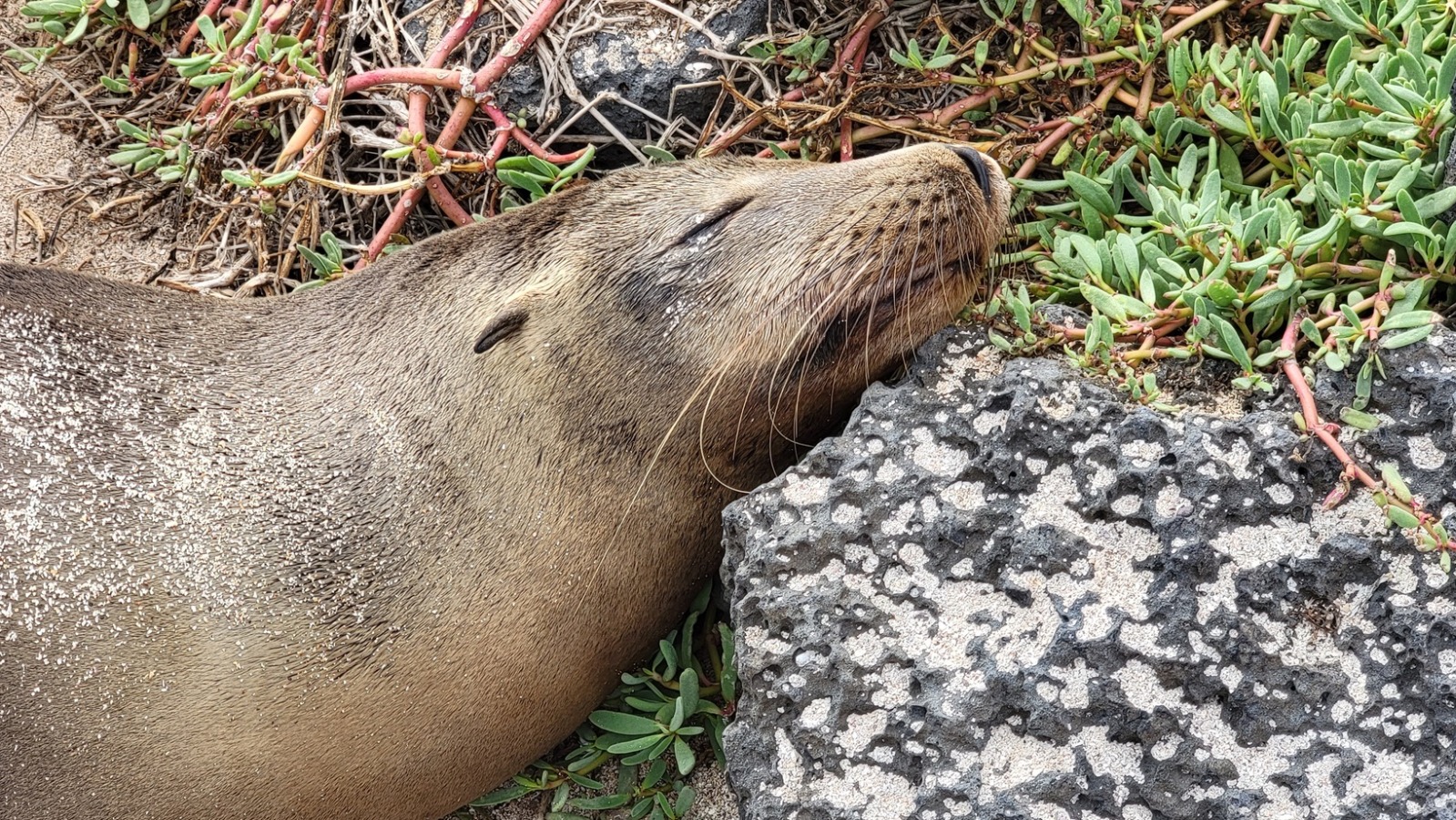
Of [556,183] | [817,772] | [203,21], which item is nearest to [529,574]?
[817,772]

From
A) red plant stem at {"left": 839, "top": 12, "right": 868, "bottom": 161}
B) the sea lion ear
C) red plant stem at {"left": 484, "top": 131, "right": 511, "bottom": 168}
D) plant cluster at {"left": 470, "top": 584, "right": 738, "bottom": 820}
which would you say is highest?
red plant stem at {"left": 839, "top": 12, "right": 868, "bottom": 161}

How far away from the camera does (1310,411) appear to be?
2639 millimetres

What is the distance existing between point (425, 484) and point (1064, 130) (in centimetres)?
182

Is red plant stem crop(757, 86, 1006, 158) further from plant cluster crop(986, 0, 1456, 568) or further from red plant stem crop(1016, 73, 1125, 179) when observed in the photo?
plant cluster crop(986, 0, 1456, 568)

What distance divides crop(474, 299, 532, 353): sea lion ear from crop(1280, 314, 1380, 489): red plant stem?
5.29 feet

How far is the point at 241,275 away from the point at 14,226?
0.79m

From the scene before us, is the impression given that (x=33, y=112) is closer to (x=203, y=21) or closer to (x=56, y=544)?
(x=203, y=21)

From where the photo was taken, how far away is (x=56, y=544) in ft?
9.77

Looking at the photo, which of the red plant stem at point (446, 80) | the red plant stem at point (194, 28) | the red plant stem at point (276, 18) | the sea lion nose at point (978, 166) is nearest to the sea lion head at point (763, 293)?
the sea lion nose at point (978, 166)

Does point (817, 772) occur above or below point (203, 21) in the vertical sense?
below

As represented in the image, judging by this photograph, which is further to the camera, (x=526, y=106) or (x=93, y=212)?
(x=93, y=212)

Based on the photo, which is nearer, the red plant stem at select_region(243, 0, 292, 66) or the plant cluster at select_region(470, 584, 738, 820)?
the plant cluster at select_region(470, 584, 738, 820)

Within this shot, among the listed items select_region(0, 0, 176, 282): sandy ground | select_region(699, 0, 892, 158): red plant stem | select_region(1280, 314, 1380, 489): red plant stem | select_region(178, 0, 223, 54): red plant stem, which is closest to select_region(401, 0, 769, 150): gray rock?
select_region(699, 0, 892, 158): red plant stem

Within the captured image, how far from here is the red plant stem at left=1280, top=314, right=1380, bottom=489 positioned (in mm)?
2547
